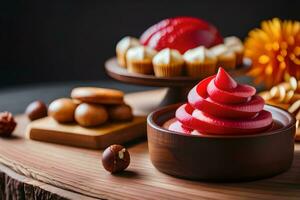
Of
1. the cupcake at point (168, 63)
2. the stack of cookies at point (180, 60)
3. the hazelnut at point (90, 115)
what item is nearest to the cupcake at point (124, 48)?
the stack of cookies at point (180, 60)

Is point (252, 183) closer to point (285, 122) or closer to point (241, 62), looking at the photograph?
point (285, 122)

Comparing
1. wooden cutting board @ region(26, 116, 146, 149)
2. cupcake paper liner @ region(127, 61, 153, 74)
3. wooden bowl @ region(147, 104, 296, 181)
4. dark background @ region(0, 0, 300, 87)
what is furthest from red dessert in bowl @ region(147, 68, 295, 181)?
dark background @ region(0, 0, 300, 87)

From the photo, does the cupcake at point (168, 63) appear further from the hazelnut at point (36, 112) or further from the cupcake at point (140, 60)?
the hazelnut at point (36, 112)

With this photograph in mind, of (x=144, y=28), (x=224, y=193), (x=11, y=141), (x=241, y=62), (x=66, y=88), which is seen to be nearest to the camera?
(x=224, y=193)

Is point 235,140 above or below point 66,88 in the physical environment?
above

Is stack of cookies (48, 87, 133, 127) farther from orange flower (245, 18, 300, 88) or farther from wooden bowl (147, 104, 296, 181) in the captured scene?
orange flower (245, 18, 300, 88)

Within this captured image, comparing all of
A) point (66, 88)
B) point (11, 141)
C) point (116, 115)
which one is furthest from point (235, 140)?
point (66, 88)

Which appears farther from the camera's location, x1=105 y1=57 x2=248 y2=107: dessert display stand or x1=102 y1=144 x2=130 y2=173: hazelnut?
x1=105 y1=57 x2=248 y2=107: dessert display stand
